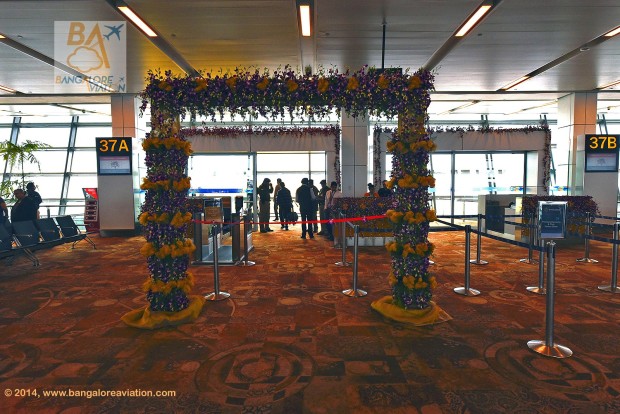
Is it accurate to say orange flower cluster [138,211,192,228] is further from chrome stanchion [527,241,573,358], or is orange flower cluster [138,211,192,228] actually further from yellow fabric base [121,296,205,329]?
chrome stanchion [527,241,573,358]

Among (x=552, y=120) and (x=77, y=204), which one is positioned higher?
(x=552, y=120)

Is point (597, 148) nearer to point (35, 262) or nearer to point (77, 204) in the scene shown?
point (35, 262)

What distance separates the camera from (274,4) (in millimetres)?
5539

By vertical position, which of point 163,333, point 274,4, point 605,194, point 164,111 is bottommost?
point 163,333

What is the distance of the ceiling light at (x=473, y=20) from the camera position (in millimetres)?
5824

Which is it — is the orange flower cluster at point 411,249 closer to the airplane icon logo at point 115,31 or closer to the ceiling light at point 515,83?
the airplane icon logo at point 115,31

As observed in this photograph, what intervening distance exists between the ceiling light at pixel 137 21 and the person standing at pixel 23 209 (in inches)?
190

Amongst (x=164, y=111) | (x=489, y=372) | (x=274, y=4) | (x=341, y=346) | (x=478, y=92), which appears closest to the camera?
(x=489, y=372)

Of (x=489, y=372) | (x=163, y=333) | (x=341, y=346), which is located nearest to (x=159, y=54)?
(x=163, y=333)

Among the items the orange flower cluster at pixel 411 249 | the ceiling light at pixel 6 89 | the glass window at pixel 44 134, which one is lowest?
the orange flower cluster at pixel 411 249

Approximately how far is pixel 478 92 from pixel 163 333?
12.3 metres

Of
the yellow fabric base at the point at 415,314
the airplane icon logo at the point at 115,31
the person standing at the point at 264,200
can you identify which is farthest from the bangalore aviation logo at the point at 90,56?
the yellow fabric base at the point at 415,314

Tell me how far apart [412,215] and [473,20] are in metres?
4.05

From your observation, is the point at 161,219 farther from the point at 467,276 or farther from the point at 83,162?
the point at 83,162
